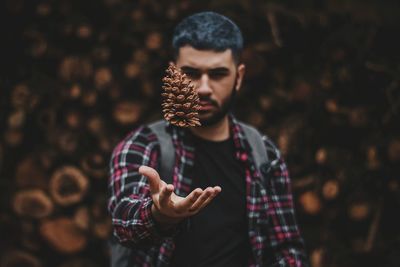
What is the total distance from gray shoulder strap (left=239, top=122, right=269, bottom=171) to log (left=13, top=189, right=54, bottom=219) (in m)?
1.28

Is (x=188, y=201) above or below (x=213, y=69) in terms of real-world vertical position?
below

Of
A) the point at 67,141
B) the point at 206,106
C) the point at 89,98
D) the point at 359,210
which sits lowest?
the point at 359,210

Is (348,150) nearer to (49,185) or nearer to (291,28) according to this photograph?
(291,28)

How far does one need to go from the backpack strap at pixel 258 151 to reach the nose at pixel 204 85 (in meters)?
0.28

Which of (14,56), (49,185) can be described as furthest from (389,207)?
(14,56)

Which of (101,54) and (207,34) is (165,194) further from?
(101,54)

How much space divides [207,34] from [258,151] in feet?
1.54

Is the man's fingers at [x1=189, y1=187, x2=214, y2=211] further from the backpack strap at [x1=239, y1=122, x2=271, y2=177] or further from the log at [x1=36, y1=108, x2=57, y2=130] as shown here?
the log at [x1=36, y1=108, x2=57, y2=130]

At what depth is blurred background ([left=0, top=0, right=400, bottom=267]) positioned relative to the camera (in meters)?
2.75

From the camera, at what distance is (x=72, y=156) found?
2.74 meters

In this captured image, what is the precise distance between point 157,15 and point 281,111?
88 cm

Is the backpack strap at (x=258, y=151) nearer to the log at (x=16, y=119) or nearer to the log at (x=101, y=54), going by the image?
the log at (x=101, y=54)

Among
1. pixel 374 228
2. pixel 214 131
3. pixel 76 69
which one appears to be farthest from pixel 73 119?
pixel 374 228

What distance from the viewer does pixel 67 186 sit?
8.86ft
